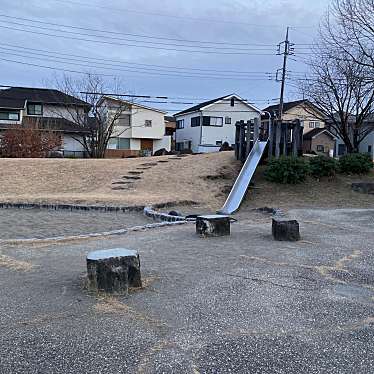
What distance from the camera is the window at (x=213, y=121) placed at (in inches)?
1754

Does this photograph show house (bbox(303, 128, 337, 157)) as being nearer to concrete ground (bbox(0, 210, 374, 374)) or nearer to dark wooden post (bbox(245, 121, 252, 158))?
dark wooden post (bbox(245, 121, 252, 158))

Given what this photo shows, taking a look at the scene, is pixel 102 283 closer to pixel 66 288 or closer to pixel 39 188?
pixel 66 288

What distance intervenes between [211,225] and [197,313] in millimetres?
3251

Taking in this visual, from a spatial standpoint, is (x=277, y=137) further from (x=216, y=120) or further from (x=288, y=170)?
(x=216, y=120)

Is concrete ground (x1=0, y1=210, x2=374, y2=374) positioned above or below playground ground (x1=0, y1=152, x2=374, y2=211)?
below

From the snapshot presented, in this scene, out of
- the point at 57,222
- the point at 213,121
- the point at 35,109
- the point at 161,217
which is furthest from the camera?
the point at 213,121

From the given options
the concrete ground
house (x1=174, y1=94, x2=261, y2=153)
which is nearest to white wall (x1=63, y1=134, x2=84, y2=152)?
house (x1=174, y1=94, x2=261, y2=153)

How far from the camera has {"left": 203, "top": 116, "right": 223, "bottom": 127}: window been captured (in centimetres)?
4455

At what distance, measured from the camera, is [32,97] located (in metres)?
38.3

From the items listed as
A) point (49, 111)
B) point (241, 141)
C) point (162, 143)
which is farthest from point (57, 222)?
point (162, 143)

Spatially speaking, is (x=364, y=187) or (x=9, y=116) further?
(x=9, y=116)

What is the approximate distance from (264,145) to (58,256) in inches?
393

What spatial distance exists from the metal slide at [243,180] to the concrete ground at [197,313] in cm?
444

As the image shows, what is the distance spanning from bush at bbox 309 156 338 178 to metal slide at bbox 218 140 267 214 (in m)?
1.65
